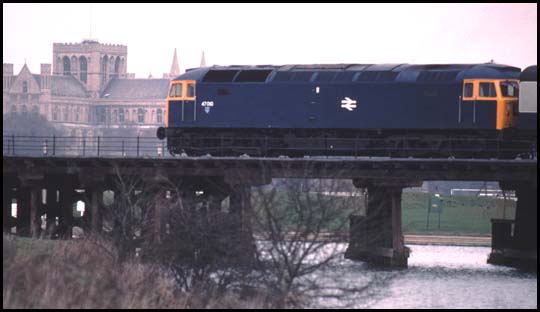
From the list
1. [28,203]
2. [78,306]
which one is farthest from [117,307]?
[28,203]

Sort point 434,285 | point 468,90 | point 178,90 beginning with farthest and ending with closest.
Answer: point 178,90, point 468,90, point 434,285

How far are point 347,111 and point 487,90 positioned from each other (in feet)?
22.9

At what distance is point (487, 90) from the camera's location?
2594 inches

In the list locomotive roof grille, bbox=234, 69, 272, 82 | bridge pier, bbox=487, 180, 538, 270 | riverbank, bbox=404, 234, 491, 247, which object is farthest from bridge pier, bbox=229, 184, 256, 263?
riverbank, bbox=404, 234, 491, 247

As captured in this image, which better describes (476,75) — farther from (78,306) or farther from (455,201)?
(455,201)

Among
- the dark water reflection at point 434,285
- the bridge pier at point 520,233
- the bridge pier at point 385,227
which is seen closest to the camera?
the dark water reflection at point 434,285

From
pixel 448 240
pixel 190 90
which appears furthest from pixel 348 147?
pixel 448 240

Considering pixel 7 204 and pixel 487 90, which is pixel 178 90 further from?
pixel 487 90

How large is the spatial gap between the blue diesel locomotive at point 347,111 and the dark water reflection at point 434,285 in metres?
5.59

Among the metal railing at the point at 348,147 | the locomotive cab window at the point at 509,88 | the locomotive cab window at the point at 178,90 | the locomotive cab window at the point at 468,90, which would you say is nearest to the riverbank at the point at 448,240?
the metal railing at the point at 348,147

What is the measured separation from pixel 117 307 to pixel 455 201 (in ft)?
279

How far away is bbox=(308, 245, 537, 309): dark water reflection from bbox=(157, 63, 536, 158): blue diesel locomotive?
18.4 ft

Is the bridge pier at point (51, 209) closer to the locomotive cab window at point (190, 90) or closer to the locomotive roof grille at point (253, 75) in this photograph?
the locomotive cab window at point (190, 90)

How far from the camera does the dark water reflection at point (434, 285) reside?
48.8 meters
